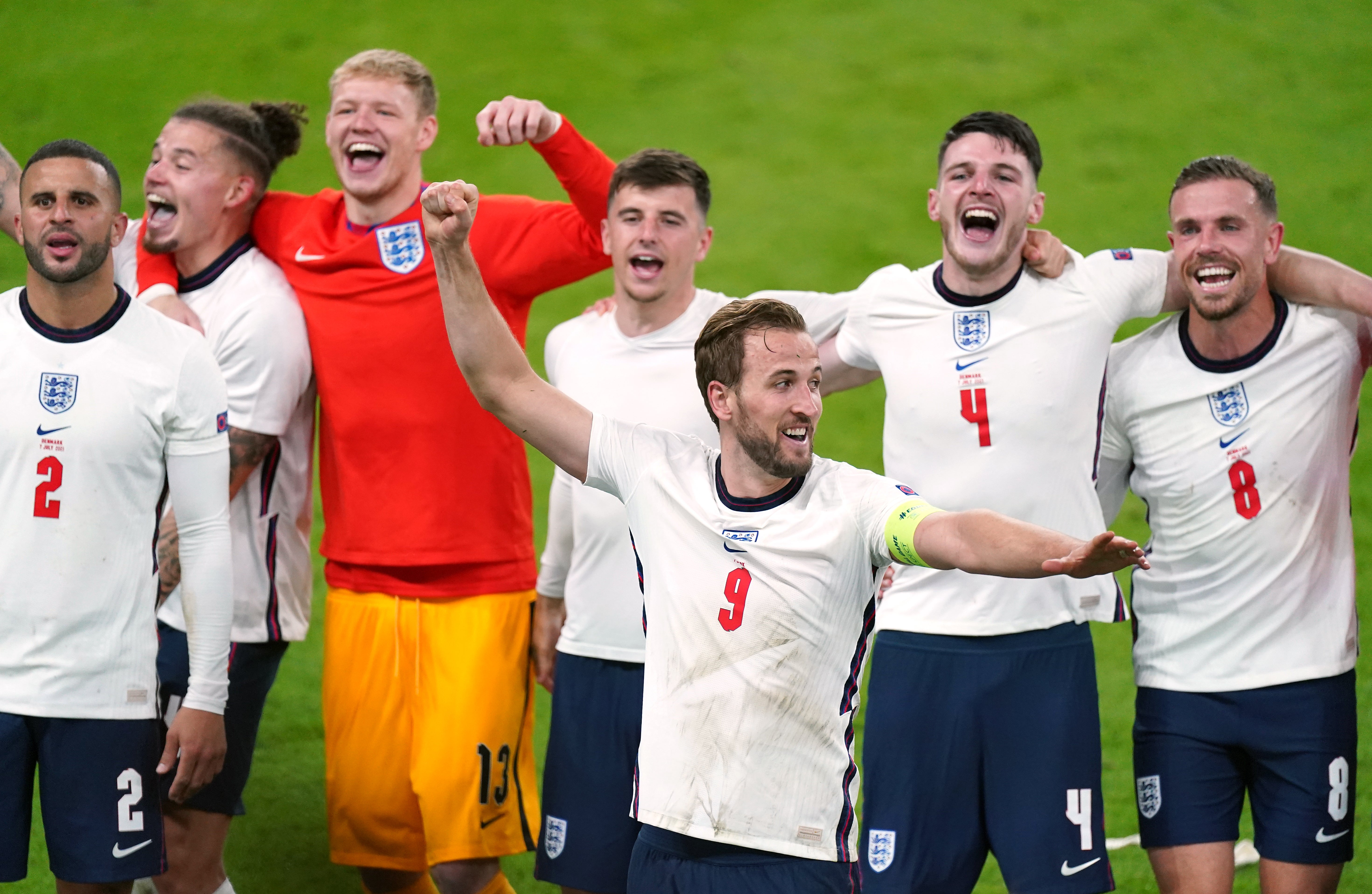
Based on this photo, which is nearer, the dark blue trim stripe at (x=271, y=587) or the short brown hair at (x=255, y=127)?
the dark blue trim stripe at (x=271, y=587)

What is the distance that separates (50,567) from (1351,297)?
380cm

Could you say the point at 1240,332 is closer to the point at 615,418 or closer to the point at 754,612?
the point at 615,418

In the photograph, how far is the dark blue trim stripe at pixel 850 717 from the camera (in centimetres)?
370

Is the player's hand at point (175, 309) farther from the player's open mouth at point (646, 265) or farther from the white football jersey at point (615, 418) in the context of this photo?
the player's open mouth at point (646, 265)

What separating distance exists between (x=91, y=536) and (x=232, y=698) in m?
1.07

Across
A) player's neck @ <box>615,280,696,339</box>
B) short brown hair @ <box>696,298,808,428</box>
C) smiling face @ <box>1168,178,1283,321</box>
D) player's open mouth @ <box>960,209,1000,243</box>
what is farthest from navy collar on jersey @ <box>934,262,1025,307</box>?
short brown hair @ <box>696,298,808,428</box>

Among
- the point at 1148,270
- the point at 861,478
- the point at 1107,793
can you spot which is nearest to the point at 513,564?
the point at 861,478

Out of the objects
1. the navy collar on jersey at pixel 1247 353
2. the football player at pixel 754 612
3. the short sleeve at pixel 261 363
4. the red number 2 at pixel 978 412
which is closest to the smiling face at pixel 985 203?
the red number 2 at pixel 978 412

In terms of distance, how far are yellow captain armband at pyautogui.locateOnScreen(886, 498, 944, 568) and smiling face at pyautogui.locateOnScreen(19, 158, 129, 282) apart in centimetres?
235

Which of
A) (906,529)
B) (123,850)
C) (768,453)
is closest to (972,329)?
(768,453)

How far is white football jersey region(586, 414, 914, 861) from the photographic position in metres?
3.60

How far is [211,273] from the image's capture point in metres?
5.20

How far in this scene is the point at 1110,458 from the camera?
4934mm

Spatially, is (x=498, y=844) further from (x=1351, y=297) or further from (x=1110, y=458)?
(x=1351, y=297)
